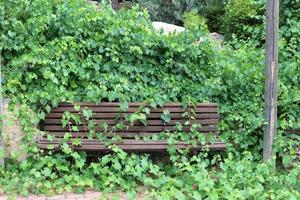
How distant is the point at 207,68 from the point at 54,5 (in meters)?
1.90

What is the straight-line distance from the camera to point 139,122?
5285 millimetres

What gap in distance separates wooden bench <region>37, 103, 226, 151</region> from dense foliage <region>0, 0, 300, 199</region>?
0.34ft

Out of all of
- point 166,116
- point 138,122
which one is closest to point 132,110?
point 138,122

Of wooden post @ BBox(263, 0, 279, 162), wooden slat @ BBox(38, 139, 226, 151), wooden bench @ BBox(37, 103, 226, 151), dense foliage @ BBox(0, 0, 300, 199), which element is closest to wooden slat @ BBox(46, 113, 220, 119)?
wooden bench @ BBox(37, 103, 226, 151)

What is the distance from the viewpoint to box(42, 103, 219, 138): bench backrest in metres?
5.21

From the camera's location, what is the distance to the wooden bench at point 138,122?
5035 mm

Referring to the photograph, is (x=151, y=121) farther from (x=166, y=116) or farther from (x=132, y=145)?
(x=132, y=145)

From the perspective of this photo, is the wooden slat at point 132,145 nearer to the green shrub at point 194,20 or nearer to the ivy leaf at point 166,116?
the ivy leaf at point 166,116

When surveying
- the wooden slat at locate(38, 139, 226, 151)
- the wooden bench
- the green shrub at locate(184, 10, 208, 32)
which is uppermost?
the green shrub at locate(184, 10, 208, 32)

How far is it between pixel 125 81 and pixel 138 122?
527 millimetres

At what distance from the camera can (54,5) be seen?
6027mm

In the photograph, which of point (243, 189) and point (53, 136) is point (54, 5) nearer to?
point (53, 136)

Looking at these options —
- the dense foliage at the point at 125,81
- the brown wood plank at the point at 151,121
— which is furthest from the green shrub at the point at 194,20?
the brown wood plank at the point at 151,121

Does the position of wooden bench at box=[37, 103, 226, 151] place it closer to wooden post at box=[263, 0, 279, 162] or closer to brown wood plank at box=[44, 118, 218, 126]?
brown wood plank at box=[44, 118, 218, 126]
